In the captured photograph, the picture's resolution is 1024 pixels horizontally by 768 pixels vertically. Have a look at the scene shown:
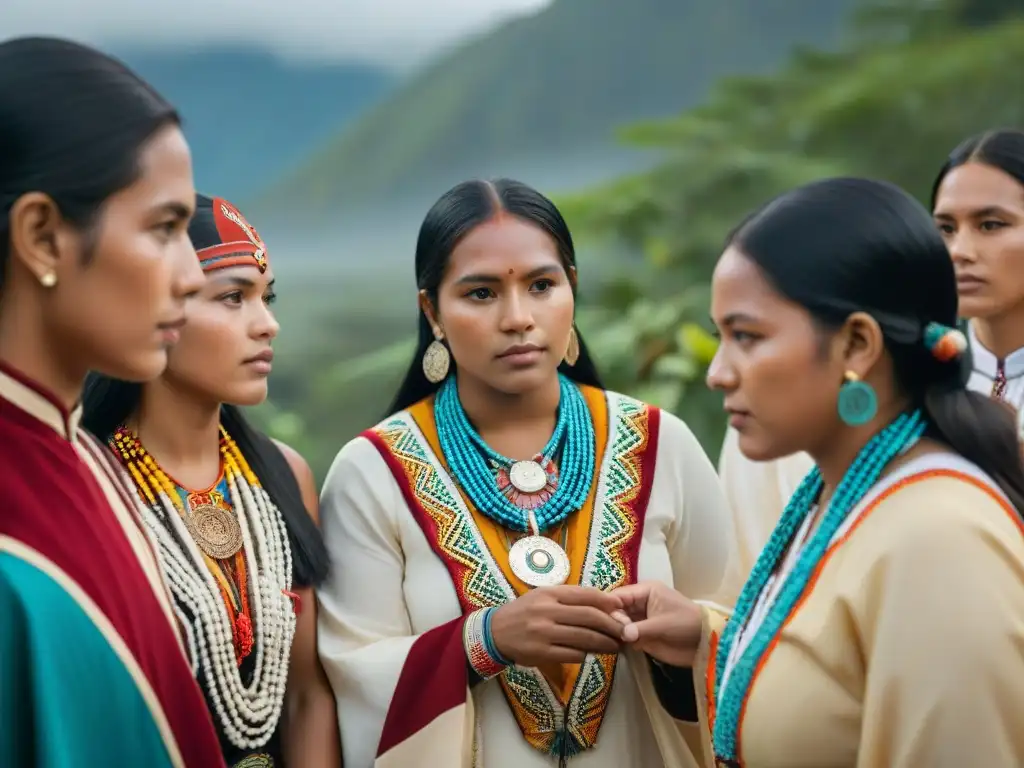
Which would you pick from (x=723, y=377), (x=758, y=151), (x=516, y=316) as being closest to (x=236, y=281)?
(x=516, y=316)

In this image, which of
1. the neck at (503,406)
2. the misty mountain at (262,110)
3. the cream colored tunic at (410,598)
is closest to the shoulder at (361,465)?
the cream colored tunic at (410,598)

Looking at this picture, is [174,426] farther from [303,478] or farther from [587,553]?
[587,553]

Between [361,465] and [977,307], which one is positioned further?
[977,307]

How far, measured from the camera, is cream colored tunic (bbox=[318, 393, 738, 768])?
280 cm

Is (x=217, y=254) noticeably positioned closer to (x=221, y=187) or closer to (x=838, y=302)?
(x=838, y=302)

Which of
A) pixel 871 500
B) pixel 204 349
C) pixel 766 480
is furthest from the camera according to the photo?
pixel 766 480

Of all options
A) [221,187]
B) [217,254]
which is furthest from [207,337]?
[221,187]

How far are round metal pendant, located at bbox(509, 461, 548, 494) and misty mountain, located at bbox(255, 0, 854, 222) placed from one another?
7.82m

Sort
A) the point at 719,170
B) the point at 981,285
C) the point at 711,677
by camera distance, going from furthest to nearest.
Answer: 1. the point at 719,170
2. the point at 981,285
3. the point at 711,677

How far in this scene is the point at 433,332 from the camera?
122 inches

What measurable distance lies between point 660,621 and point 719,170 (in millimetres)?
5685

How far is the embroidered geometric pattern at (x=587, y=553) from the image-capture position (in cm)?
279

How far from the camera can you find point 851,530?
82.4 inches

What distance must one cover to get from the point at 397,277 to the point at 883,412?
7.72 metres
